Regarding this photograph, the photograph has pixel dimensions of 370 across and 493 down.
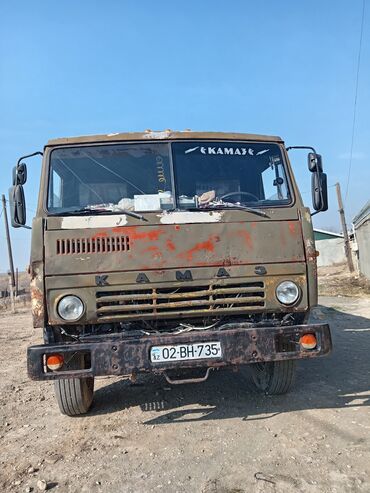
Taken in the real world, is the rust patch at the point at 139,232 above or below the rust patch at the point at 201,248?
above

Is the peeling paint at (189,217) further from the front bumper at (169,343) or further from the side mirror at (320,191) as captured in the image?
the side mirror at (320,191)

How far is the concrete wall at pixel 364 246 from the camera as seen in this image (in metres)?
18.5

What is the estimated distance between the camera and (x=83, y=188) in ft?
13.8

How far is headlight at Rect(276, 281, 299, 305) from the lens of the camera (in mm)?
3855

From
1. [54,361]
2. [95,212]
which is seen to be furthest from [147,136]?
[54,361]

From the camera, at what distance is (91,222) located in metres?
3.90

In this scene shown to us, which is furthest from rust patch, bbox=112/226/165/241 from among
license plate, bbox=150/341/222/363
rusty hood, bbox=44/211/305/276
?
license plate, bbox=150/341/222/363

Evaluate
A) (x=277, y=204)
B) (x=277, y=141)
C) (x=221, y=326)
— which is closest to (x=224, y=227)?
(x=277, y=204)

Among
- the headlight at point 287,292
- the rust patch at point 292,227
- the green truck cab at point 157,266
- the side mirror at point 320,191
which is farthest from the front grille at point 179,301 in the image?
the side mirror at point 320,191

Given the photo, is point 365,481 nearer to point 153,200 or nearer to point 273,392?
point 273,392

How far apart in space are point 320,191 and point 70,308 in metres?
2.74

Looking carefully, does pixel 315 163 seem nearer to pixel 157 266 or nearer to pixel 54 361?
pixel 157 266

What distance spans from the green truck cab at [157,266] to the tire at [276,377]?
0.31ft

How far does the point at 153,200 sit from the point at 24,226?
1275mm
